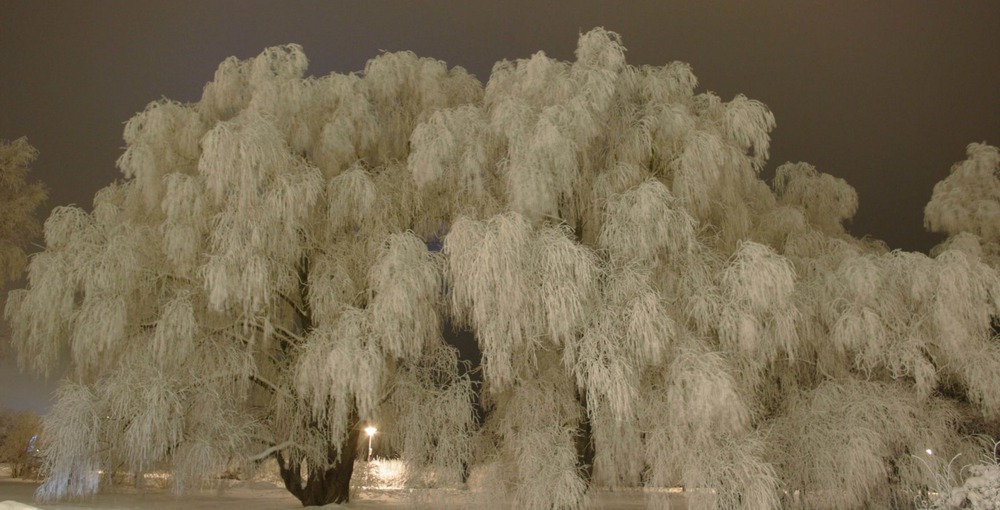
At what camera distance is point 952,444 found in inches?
381

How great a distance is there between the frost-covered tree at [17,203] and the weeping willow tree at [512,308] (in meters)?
6.60

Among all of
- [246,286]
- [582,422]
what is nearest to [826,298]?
[582,422]

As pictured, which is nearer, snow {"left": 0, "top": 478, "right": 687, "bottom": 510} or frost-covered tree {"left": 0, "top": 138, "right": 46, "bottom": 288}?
snow {"left": 0, "top": 478, "right": 687, "bottom": 510}

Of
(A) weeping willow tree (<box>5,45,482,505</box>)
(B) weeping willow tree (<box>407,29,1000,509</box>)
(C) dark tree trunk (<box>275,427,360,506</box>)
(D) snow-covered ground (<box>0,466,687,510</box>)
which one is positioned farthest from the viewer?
(C) dark tree trunk (<box>275,427,360,506</box>)

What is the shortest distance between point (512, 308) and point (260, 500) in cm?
815

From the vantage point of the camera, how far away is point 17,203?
16.0 m

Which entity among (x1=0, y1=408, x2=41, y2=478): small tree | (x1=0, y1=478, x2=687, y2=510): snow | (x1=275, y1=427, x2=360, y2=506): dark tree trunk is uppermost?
(x1=0, y1=408, x2=41, y2=478): small tree

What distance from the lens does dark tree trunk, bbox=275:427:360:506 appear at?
10609mm

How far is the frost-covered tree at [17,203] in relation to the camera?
51.1 ft

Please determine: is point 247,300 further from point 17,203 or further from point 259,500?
point 17,203

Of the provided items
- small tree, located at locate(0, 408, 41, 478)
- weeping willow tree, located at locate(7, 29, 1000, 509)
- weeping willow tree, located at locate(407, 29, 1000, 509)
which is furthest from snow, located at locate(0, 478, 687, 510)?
small tree, located at locate(0, 408, 41, 478)

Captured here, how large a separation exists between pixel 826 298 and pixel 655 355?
291 cm

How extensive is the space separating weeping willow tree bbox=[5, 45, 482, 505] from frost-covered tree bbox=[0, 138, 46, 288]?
6.46m

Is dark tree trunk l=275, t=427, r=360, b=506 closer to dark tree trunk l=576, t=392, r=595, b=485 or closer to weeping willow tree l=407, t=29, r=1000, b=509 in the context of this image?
weeping willow tree l=407, t=29, r=1000, b=509
